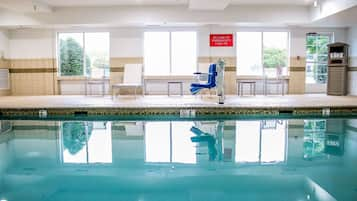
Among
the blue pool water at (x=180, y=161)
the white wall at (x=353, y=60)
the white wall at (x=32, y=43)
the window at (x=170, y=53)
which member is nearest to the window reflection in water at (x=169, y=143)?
the blue pool water at (x=180, y=161)

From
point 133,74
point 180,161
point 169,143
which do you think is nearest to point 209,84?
point 133,74

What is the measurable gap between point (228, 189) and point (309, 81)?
27.1ft

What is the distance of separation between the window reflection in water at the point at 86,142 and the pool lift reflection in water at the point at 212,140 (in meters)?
1.24

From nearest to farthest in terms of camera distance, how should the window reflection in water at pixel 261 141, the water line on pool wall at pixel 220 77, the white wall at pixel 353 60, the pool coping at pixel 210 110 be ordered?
the window reflection in water at pixel 261 141
the pool coping at pixel 210 110
the water line on pool wall at pixel 220 77
the white wall at pixel 353 60

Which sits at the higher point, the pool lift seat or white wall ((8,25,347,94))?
white wall ((8,25,347,94))

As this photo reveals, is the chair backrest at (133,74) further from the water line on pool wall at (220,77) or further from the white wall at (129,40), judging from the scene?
the water line on pool wall at (220,77)

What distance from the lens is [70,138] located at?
5262 mm

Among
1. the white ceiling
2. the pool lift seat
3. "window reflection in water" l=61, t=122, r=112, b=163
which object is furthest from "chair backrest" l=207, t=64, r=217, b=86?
"window reflection in water" l=61, t=122, r=112, b=163

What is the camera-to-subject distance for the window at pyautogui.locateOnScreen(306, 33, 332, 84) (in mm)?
10281

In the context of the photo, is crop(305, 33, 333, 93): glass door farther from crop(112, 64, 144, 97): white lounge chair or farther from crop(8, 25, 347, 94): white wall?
crop(112, 64, 144, 97): white lounge chair

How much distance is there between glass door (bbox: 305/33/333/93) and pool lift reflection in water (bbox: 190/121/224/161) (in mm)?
5458

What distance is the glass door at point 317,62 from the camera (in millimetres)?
10297

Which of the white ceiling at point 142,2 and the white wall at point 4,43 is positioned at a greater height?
the white ceiling at point 142,2

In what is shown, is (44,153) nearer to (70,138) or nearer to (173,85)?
(70,138)
